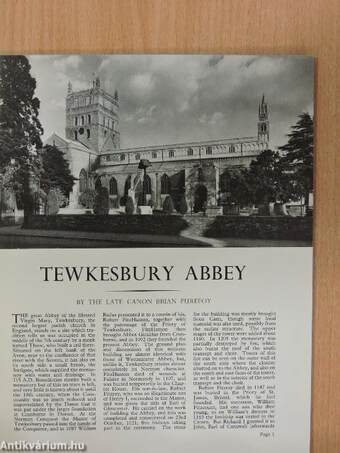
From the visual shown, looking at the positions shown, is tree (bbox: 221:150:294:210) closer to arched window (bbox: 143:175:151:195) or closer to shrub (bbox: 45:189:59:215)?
arched window (bbox: 143:175:151:195)

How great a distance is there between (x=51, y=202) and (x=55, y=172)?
49mm

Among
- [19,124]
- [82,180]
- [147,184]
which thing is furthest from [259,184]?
[19,124]

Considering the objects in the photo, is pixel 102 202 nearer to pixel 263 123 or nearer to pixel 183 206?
pixel 183 206

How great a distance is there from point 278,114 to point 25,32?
42 cm

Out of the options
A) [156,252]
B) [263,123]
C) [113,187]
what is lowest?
[156,252]

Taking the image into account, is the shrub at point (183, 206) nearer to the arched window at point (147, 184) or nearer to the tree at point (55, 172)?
the arched window at point (147, 184)

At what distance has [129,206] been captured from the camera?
0.68 metres

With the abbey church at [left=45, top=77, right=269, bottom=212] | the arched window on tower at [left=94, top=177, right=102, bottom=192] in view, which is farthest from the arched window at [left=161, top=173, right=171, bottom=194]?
the arched window on tower at [left=94, top=177, right=102, bottom=192]

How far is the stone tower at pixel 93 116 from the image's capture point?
662mm

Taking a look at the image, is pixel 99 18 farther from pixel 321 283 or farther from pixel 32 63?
pixel 321 283

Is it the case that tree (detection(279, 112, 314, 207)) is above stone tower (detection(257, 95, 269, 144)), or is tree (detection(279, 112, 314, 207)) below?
below

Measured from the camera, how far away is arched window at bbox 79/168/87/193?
676 mm

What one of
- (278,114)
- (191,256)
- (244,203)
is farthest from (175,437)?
(278,114)

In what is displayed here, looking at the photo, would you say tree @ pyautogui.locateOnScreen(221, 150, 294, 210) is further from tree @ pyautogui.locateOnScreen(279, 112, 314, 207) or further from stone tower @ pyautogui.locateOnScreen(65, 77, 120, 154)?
stone tower @ pyautogui.locateOnScreen(65, 77, 120, 154)
